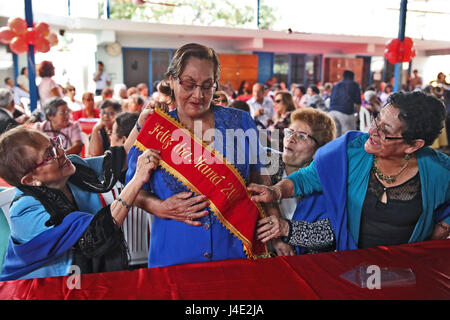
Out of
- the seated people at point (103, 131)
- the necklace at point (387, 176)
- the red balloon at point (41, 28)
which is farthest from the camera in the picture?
the red balloon at point (41, 28)

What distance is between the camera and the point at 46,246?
1486 millimetres

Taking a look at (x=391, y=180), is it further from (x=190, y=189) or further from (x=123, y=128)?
(x=123, y=128)

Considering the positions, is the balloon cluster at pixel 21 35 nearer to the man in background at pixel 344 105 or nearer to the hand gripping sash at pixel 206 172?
the man in background at pixel 344 105

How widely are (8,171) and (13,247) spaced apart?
306mm

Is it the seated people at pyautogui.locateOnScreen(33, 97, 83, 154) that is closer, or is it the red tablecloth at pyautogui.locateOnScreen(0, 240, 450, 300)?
the red tablecloth at pyautogui.locateOnScreen(0, 240, 450, 300)

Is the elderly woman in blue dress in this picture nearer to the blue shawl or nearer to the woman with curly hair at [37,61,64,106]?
the blue shawl

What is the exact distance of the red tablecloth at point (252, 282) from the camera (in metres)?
1.22

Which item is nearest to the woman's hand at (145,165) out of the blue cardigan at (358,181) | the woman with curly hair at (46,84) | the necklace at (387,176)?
the blue cardigan at (358,181)

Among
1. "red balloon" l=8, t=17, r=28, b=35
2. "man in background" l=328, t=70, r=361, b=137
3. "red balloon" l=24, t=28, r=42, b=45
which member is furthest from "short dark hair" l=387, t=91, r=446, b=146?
"red balloon" l=8, t=17, r=28, b=35

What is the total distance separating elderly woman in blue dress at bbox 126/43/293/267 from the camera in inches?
60.5

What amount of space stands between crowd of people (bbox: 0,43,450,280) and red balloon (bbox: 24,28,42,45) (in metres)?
4.27

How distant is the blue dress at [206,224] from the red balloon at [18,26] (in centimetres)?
535

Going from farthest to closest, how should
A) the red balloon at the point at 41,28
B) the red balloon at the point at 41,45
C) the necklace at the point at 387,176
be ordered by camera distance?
1. the red balloon at the point at 41,45
2. the red balloon at the point at 41,28
3. the necklace at the point at 387,176

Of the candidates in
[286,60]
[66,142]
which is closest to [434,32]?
[286,60]
